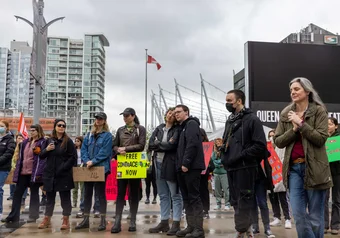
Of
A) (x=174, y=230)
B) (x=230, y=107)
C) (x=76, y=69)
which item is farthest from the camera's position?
(x=76, y=69)

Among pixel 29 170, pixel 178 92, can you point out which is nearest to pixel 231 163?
pixel 29 170

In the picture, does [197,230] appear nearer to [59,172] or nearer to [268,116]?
[59,172]

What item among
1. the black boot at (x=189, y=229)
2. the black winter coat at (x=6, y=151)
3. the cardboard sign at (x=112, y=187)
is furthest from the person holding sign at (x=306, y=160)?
the cardboard sign at (x=112, y=187)

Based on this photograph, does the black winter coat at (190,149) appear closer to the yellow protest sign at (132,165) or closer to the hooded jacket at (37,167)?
the yellow protest sign at (132,165)

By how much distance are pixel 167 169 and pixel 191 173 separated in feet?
1.79

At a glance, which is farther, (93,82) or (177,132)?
(93,82)

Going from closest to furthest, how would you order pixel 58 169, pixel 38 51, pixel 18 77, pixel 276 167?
pixel 58 169
pixel 276 167
pixel 38 51
pixel 18 77

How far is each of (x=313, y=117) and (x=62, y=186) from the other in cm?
488

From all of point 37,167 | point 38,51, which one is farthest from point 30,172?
point 38,51

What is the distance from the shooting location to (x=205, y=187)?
9164 mm

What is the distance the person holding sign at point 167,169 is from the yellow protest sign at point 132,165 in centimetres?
25

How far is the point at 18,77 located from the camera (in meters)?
178

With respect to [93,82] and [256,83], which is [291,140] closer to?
[256,83]

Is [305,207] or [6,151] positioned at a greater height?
[6,151]
